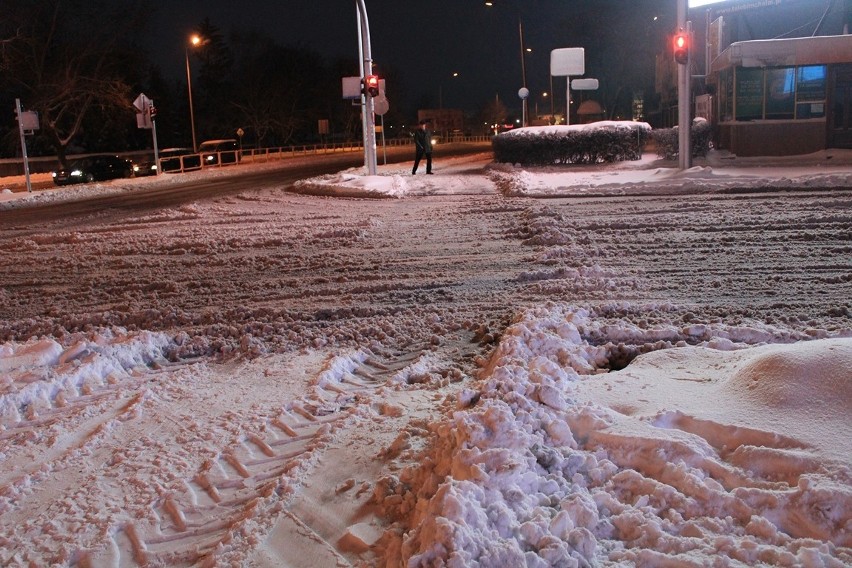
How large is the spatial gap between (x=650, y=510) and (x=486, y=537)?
88 centimetres

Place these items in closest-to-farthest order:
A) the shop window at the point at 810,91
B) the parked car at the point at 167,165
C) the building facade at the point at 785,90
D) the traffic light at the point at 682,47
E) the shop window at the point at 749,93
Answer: the traffic light at the point at 682,47 < the building facade at the point at 785,90 < the shop window at the point at 810,91 < the shop window at the point at 749,93 < the parked car at the point at 167,165

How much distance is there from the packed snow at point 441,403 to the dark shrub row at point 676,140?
15.9 m

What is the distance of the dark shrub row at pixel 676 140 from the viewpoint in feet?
91.2

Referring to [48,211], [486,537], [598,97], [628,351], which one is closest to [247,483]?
[486,537]

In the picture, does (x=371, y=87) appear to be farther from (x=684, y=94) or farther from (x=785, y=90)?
(x=785, y=90)

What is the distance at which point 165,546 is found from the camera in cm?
418

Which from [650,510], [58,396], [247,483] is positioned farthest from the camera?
[58,396]

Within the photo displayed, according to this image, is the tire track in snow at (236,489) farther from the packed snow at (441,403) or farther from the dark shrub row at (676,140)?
the dark shrub row at (676,140)

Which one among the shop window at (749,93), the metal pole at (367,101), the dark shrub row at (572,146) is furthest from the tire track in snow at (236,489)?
the shop window at (749,93)

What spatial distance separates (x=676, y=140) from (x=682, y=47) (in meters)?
→ 7.06

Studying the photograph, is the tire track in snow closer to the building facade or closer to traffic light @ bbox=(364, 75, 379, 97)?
traffic light @ bbox=(364, 75, 379, 97)

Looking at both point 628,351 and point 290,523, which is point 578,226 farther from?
point 290,523

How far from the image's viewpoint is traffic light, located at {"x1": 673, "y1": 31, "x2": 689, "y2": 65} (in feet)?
68.5

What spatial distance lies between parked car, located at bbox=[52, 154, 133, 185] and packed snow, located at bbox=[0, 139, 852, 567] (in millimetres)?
24450
